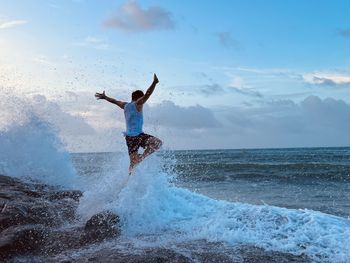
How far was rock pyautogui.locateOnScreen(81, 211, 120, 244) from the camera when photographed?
5.62 m

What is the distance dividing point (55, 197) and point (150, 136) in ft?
8.97

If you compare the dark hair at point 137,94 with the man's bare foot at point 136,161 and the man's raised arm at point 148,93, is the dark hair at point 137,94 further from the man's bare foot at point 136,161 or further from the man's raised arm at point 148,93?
the man's bare foot at point 136,161


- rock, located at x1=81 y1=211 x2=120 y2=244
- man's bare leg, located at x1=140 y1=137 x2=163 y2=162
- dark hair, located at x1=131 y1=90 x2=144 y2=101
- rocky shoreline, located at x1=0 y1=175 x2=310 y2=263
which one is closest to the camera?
rocky shoreline, located at x1=0 y1=175 x2=310 y2=263

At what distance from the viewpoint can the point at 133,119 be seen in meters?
7.54

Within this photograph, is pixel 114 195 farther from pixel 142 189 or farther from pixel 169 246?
pixel 169 246

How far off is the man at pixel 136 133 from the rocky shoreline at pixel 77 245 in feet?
4.97

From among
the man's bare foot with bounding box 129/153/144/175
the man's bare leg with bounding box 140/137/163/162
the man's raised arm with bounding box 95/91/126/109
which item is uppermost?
the man's raised arm with bounding box 95/91/126/109

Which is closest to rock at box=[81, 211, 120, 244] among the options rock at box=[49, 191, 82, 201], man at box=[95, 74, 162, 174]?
man at box=[95, 74, 162, 174]

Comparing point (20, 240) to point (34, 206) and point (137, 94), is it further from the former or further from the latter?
point (137, 94)

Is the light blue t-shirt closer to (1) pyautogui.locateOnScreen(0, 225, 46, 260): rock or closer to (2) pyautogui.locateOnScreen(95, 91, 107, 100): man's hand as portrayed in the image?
(2) pyautogui.locateOnScreen(95, 91, 107, 100): man's hand

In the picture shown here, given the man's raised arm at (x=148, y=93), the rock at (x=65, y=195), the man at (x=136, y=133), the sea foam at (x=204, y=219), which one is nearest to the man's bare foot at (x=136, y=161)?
the man at (x=136, y=133)

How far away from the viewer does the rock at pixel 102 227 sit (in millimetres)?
5621

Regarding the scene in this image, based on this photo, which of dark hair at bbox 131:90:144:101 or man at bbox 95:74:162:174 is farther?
dark hair at bbox 131:90:144:101

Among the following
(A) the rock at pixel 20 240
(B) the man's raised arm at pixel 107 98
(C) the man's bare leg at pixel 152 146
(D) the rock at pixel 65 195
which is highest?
(B) the man's raised arm at pixel 107 98
